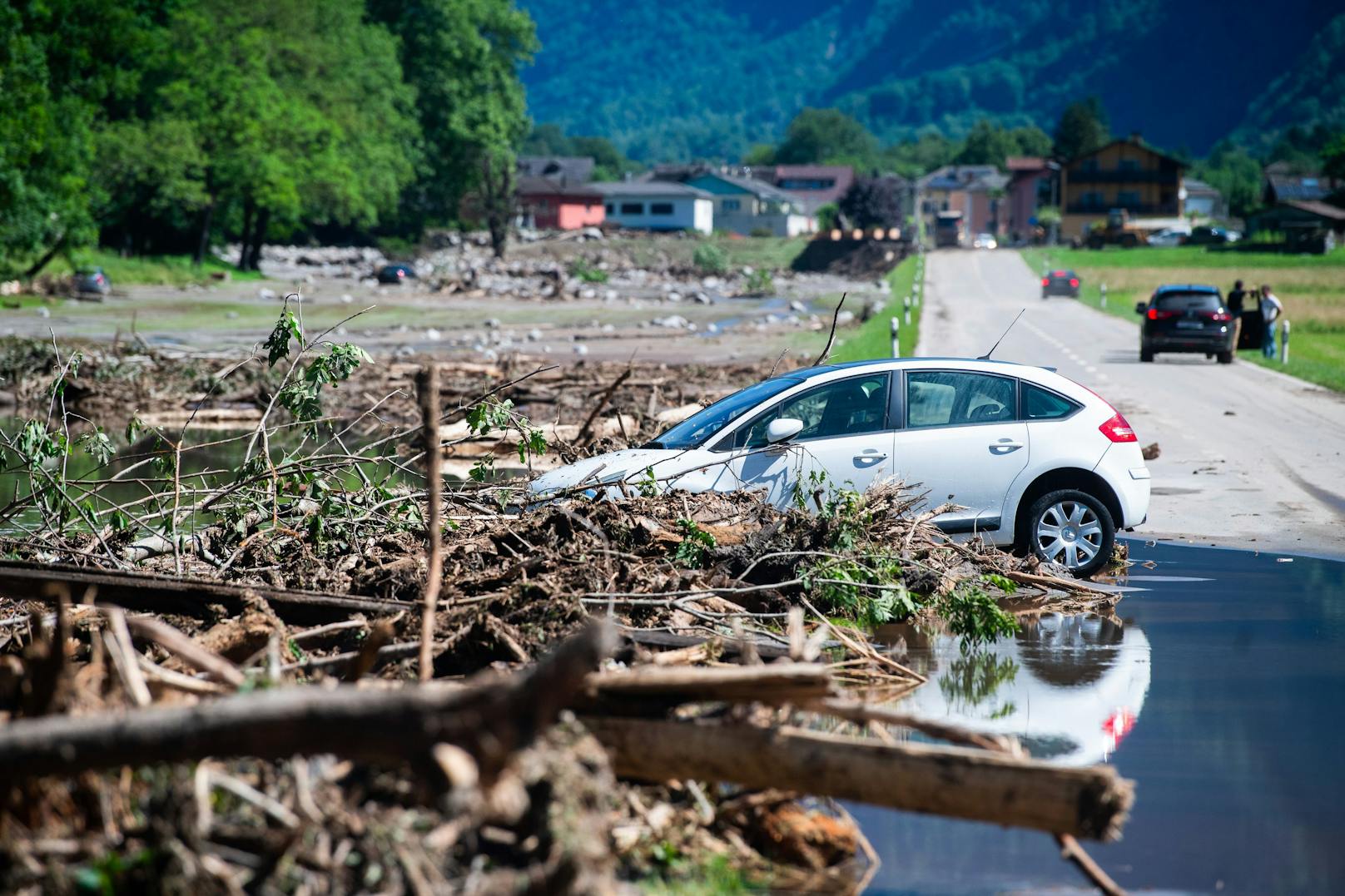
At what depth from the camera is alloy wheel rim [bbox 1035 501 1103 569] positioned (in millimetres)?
10781

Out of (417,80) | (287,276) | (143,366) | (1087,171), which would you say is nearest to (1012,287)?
(287,276)

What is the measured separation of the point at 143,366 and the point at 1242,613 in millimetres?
19370

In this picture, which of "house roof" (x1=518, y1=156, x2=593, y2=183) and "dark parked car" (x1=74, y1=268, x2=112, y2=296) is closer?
"dark parked car" (x1=74, y1=268, x2=112, y2=296)

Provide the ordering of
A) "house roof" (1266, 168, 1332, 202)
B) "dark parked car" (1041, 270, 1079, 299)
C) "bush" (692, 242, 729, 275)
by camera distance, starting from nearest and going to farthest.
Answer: "dark parked car" (1041, 270, 1079, 299) → "bush" (692, 242, 729, 275) → "house roof" (1266, 168, 1332, 202)

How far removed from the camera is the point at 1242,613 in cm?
979

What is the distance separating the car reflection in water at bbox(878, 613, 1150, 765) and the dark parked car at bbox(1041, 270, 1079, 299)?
58.2 m

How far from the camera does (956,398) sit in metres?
11.0

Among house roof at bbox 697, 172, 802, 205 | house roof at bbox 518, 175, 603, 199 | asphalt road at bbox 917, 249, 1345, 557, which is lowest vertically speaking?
asphalt road at bbox 917, 249, 1345, 557

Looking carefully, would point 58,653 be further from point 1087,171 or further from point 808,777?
point 1087,171

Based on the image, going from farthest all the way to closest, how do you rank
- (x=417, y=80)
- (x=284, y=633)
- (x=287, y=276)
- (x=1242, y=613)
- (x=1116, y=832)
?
(x=417, y=80), (x=287, y=276), (x=1242, y=613), (x=284, y=633), (x=1116, y=832)

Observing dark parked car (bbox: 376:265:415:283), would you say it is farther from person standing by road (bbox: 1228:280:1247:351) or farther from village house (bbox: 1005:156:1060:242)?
village house (bbox: 1005:156:1060:242)

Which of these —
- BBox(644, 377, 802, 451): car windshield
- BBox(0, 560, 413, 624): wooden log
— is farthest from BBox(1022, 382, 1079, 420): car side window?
BBox(0, 560, 413, 624): wooden log

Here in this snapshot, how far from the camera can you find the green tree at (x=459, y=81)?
9962 centimetres

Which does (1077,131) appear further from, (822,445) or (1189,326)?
(822,445)
